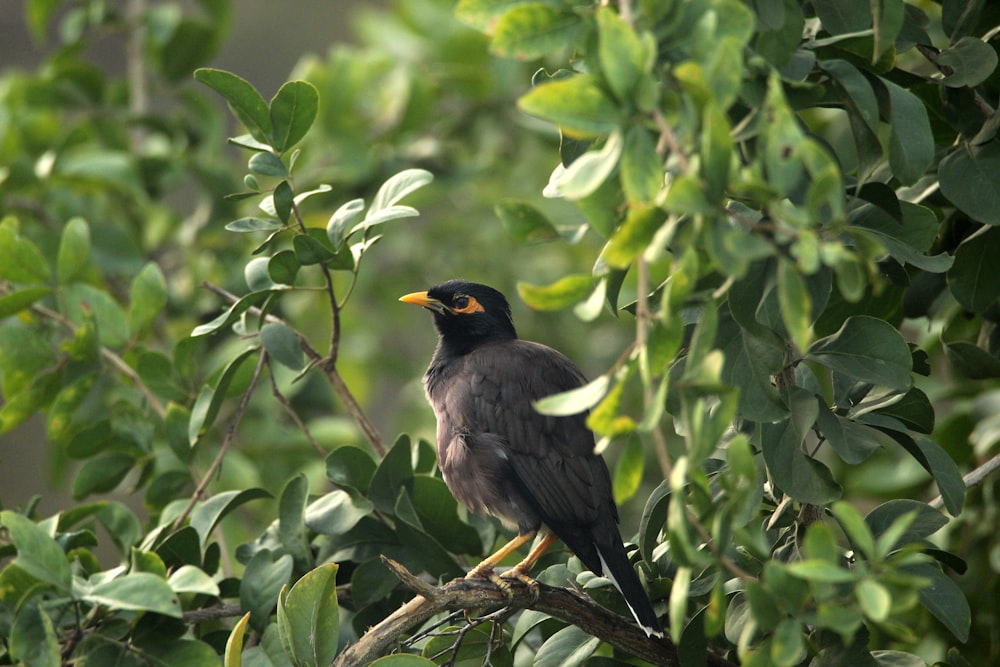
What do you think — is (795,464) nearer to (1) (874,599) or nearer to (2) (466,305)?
(1) (874,599)

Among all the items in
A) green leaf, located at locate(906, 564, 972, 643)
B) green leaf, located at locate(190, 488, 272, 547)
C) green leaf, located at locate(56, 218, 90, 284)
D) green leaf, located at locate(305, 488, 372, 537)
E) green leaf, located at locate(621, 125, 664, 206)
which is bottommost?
green leaf, located at locate(906, 564, 972, 643)

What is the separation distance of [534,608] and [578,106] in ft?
3.44

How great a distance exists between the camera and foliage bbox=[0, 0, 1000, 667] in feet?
3.92

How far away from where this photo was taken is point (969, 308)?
82.2 inches

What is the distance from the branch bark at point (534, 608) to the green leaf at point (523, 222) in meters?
0.71

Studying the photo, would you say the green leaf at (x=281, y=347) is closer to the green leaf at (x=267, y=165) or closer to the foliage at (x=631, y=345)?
the foliage at (x=631, y=345)

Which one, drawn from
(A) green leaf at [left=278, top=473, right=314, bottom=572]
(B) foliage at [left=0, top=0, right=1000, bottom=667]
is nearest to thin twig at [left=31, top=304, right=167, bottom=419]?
(B) foliage at [left=0, top=0, right=1000, bottom=667]

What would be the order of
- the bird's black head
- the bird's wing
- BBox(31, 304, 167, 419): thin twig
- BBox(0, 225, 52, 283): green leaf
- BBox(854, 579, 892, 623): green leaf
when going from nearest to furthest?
BBox(854, 579, 892, 623): green leaf < the bird's wing < BBox(0, 225, 52, 283): green leaf < BBox(31, 304, 167, 419): thin twig < the bird's black head

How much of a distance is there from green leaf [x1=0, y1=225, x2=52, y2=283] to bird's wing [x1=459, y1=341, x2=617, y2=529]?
1.10 meters

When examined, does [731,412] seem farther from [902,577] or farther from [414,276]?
[414,276]

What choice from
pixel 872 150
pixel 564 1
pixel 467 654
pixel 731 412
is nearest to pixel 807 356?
pixel 872 150

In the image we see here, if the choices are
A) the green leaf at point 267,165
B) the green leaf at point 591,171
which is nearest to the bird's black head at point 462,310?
the green leaf at point 267,165

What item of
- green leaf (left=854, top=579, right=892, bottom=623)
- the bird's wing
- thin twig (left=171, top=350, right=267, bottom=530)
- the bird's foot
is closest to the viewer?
green leaf (left=854, top=579, right=892, bottom=623)

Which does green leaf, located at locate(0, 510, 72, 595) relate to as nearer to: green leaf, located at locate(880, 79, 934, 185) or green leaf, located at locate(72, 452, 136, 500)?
green leaf, located at locate(72, 452, 136, 500)
